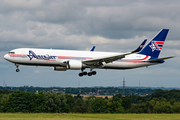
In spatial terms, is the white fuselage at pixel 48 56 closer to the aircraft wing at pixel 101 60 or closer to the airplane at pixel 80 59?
the airplane at pixel 80 59

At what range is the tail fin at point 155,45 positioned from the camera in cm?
7212

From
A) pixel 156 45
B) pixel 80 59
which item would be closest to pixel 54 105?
pixel 156 45

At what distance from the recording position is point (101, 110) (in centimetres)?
17888

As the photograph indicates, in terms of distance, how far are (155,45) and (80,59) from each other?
72.3 ft

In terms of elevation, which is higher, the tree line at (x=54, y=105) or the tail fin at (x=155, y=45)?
the tail fin at (x=155, y=45)

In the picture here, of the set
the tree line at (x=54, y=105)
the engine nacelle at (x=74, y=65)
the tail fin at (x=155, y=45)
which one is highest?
the tail fin at (x=155, y=45)

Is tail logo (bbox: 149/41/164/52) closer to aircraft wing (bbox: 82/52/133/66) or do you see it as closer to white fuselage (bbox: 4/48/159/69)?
white fuselage (bbox: 4/48/159/69)

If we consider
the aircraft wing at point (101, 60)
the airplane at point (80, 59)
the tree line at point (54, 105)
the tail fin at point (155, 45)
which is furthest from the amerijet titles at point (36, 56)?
the tree line at point (54, 105)

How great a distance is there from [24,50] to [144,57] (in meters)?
28.9

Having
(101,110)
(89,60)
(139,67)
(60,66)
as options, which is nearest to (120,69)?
(139,67)

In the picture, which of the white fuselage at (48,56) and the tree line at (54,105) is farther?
the tree line at (54,105)

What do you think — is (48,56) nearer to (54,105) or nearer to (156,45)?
(156,45)

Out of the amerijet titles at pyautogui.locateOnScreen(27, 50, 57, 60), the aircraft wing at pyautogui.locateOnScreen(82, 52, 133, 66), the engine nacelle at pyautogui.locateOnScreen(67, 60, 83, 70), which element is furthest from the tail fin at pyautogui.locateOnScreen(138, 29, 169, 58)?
the amerijet titles at pyautogui.locateOnScreen(27, 50, 57, 60)

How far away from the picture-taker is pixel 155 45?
7419cm
